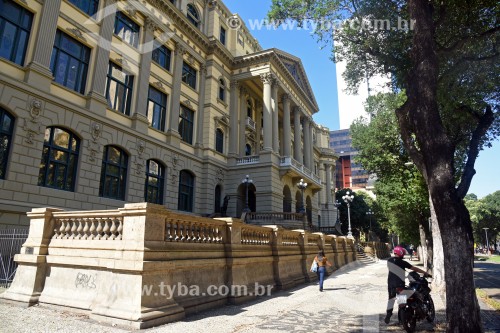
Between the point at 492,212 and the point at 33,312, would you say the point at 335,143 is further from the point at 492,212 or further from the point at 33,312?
the point at 33,312

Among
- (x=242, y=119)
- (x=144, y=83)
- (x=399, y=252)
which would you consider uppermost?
(x=242, y=119)

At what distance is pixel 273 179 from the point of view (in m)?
29.7

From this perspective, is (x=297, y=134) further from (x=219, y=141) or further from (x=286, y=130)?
(x=219, y=141)

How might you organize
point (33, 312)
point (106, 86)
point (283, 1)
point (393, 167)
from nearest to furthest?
point (33, 312), point (283, 1), point (106, 86), point (393, 167)

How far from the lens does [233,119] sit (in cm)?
3159

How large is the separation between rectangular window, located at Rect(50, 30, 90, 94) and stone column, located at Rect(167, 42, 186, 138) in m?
7.29

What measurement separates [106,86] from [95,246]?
14.5m

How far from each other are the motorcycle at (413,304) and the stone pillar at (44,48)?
53.5 ft

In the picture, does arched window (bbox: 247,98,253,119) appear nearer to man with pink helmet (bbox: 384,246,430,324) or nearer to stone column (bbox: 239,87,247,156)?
stone column (bbox: 239,87,247,156)

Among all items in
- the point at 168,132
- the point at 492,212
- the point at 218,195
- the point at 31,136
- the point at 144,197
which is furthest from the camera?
the point at 492,212

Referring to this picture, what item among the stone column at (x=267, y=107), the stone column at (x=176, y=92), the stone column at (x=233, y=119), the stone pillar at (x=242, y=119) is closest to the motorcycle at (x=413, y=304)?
the stone column at (x=176, y=92)

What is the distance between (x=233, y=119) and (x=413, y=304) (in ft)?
86.0

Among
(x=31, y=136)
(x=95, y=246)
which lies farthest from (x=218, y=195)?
(x=95, y=246)

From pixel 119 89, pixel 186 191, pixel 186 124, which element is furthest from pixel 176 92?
pixel 186 191
